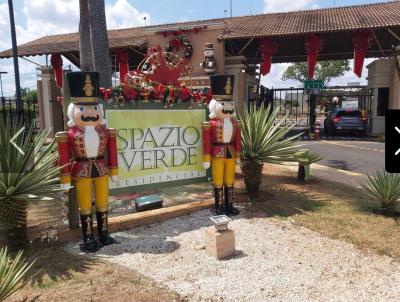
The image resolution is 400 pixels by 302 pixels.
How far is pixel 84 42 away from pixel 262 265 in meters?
6.24

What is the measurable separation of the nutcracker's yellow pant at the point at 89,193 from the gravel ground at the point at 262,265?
516 millimetres

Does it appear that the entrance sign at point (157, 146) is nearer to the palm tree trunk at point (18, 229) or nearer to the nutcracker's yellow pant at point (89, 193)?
the nutcracker's yellow pant at point (89, 193)

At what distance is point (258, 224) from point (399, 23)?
13218 mm

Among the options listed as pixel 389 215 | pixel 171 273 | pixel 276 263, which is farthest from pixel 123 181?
pixel 389 215

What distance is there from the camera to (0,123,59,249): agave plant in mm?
3857

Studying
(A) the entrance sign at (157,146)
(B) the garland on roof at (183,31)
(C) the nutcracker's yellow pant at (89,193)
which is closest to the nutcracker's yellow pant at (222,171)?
(A) the entrance sign at (157,146)

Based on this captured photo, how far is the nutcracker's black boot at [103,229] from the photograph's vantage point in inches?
175

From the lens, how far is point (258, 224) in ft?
16.7

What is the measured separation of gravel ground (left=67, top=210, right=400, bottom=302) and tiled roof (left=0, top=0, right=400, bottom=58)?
1276 cm

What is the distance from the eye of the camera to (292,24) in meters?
17.1

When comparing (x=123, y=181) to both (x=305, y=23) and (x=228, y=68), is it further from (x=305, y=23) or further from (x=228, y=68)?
(x=305, y=23)

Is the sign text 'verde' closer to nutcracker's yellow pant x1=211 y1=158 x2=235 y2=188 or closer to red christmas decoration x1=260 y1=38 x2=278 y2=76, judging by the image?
nutcracker's yellow pant x1=211 y1=158 x2=235 y2=188

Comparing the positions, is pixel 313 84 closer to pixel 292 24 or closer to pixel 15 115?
pixel 292 24

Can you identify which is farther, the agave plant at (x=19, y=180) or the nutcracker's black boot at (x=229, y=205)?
the nutcracker's black boot at (x=229, y=205)
